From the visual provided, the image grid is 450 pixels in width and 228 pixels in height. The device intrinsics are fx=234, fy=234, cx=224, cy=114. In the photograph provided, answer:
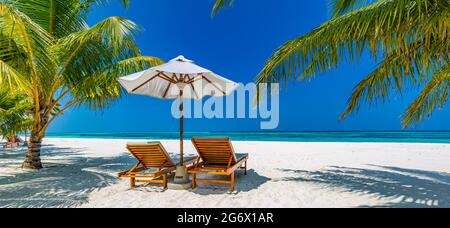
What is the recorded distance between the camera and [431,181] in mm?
4320

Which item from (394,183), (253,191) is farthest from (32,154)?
(394,183)

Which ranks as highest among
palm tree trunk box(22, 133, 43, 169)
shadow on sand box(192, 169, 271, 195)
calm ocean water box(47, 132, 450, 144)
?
palm tree trunk box(22, 133, 43, 169)

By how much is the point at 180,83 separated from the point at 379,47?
2.96m

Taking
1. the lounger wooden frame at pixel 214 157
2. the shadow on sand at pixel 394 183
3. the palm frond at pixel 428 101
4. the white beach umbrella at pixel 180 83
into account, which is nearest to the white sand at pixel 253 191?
the shadow on sand at pixel 394 183

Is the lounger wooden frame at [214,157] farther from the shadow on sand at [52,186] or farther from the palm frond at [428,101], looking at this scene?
the palm frond at [428,101]

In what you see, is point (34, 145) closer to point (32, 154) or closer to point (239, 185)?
point (32, 154)

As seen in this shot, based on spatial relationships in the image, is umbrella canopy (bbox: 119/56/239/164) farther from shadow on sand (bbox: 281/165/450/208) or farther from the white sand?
shadow on sand (bbox: 281/165/450/208)

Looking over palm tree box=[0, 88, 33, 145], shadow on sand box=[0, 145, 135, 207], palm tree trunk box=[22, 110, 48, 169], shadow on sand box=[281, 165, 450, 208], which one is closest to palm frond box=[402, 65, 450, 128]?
shadow on sand box=[281, 165, 450, 208]

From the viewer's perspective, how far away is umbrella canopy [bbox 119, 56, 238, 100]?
11.8 feet

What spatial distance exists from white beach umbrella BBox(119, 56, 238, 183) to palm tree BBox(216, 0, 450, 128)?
1.12m

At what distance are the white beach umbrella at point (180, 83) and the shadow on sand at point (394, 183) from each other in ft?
7.53

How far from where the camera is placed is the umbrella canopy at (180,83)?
3.62m

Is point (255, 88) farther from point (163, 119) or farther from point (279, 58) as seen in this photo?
point (163, 119)
